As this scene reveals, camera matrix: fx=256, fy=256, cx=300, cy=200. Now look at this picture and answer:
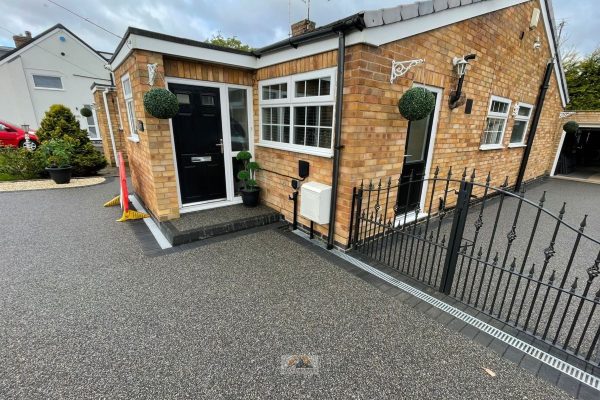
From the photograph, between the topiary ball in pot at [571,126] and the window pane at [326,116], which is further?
the topiary ball in pot at [571,126]

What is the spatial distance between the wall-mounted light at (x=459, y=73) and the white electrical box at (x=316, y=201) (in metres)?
2.90

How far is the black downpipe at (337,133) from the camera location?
320 cm

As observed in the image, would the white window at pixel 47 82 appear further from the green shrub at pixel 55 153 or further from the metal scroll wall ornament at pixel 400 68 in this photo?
the metal scroll wall ornament at pixel 400 68

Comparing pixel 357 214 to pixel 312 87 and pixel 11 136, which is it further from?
pixel 11 136

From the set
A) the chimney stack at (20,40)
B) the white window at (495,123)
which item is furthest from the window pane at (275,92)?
the chimney stack at (20,40)

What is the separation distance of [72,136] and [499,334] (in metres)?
11.4

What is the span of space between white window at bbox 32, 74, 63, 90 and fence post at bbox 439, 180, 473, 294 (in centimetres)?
2107

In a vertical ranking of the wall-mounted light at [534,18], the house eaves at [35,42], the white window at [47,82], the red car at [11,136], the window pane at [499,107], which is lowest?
the red car at [11,136]

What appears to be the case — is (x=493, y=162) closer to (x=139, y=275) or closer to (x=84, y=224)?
(x=139, y=275)

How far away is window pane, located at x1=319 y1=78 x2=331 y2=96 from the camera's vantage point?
142 inches

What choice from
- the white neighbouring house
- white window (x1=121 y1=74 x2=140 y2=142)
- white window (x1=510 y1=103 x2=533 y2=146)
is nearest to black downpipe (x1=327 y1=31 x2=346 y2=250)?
white window (x1=121 y1=74 x2=140 y2=142)

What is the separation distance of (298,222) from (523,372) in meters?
3.33

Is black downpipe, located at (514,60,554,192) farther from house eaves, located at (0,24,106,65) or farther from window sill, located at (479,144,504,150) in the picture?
house eaves, located at (0,24,106,65)

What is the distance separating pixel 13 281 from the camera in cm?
298
